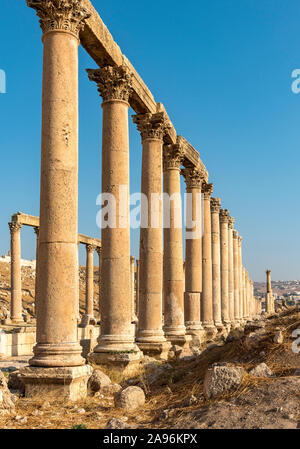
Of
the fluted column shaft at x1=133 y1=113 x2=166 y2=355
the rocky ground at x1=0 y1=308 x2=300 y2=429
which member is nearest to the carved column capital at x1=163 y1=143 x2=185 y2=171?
the fluted column shaft at x1=133 y1=113 x2=166 y2=355

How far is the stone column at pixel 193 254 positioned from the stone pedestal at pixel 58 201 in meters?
17.0

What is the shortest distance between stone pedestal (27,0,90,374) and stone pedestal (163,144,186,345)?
1218 centimetres

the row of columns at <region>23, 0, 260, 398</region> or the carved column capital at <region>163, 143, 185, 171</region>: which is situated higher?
the carved column capital at <region>163, 143, 185, 171</region>

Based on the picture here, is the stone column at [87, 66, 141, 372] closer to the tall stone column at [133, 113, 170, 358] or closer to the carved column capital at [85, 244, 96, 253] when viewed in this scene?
the tall stone column at [133, 113, 170, 358]

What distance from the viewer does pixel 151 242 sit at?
74.7ft

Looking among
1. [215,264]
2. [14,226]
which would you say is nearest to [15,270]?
[14,226]

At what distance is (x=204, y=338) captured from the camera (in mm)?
31312

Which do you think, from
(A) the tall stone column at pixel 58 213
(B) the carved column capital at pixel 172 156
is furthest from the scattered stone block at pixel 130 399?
(B) the carved column capital at pixel 172 156

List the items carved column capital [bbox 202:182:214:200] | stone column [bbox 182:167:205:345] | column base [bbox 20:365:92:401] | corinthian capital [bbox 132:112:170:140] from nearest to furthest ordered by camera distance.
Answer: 1. column base [bbox 20:365:92:401]
2. corinthian capital [bbox 132:112:170:140]
3. stone column [bbox 182:167:205:345]
4. carved column capital [bbox 202:182:214:200]

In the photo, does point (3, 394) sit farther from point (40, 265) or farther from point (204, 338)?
point (204, 338)

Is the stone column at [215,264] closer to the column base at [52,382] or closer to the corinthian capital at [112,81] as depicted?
the corinthian capital at [112,81]

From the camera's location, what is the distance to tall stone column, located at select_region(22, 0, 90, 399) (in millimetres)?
13250
